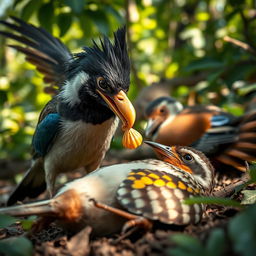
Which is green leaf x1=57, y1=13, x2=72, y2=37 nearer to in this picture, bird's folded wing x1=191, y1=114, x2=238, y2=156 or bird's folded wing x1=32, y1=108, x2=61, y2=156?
bird's folded wing x1=32, y1=108, x2=61, y2=156

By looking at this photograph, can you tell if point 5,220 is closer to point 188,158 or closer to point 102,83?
point 188,158

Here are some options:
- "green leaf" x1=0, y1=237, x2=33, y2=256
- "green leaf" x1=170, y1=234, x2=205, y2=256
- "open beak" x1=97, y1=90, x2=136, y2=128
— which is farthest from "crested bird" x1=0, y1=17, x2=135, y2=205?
"green leaf" x1=170, y1=234, x2=205, y2=256

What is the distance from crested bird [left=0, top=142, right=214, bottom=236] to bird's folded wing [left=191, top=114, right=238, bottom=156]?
8.58 ft

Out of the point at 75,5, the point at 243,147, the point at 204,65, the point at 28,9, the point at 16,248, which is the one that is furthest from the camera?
the point at 204,65

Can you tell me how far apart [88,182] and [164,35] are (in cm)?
635

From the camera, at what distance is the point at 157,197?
2.85 meters

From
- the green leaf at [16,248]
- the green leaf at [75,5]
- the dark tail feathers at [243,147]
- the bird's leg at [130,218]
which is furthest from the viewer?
the dark tail feathers at [243,147]

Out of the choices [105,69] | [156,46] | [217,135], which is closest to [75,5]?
[105,69]

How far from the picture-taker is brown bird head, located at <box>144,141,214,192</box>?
3682 mm

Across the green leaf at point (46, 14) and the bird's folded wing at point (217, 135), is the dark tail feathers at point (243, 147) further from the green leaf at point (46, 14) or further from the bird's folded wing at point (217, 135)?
the green leaf at point (46, 14)

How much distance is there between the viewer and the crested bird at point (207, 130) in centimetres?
530

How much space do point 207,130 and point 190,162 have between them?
2406mm

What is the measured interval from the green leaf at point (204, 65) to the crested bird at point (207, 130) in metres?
0.55

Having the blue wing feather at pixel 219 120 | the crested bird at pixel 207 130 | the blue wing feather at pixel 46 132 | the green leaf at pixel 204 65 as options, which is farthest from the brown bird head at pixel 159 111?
the blue wing feather at pixel 46 132
